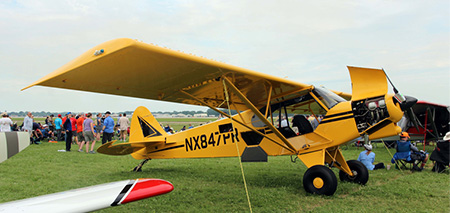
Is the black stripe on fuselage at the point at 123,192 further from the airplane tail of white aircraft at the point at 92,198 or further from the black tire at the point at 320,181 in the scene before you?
the black tire at the point at 320,181

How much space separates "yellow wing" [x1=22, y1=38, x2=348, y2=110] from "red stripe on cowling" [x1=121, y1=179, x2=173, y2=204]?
1799mm

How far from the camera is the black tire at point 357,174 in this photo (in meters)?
6.09

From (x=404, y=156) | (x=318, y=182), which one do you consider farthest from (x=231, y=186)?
(x=404, y=156)

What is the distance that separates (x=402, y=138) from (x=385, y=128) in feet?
13.9

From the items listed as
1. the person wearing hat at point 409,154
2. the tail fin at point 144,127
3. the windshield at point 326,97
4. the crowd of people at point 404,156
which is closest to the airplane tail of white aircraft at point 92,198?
the windshield at point 326,97

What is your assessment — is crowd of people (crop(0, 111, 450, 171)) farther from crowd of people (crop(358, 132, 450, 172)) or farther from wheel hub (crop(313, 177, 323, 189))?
wheel hub (crop(313, 177, 323, 189))

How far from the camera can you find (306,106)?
6980 mm

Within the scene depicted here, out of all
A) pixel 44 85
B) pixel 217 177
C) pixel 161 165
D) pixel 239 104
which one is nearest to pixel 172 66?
pixel 44 85

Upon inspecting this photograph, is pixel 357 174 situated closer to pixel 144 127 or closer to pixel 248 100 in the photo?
pixel 248 100

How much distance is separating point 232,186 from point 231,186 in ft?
0.08

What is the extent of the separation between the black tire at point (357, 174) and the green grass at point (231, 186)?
0.21m

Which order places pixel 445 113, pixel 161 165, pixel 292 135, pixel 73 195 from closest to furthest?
pixel 73 195, pixel 292 135, pixel 161 165, pixel 445 113

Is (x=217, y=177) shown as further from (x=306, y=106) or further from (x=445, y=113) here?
(x=445, y=113)

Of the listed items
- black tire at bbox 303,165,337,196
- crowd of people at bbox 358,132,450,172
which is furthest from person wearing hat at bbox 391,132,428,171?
black tire at bbox 303,165,337,196
